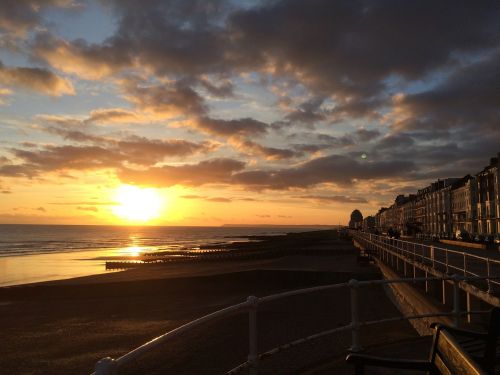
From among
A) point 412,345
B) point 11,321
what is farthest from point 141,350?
point 11,321

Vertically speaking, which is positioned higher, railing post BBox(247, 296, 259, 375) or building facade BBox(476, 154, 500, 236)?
building facade BBox(476, 154, 500, 236)

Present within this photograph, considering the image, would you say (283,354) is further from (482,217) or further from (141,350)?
(482,217)

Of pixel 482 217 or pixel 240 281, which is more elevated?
pixel 482 217

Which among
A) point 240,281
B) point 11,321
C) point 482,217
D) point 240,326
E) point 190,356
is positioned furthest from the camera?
point 482,217

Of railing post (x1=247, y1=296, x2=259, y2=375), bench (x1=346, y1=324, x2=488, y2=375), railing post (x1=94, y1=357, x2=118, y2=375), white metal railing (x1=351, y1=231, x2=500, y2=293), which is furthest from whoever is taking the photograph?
white metal railing (x1=351, y1=231, x2=500, y2=293)

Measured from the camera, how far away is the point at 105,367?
2.71m

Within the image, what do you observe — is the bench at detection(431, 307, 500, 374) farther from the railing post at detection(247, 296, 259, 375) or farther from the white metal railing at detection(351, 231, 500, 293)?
the white metal railing at detection(351, 231, 500, 293)

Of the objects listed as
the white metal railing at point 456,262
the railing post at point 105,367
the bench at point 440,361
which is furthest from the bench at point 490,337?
the white metal railing at point 456,262

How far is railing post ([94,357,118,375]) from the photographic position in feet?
8.80

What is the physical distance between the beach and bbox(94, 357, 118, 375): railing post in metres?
4.22

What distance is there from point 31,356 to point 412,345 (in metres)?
11.0

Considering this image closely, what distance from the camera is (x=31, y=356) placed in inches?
527

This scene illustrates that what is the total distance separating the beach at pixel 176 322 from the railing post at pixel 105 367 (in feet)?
13.8

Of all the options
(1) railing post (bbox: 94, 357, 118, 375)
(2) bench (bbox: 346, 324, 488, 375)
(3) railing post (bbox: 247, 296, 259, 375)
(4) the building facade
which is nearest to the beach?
(3) railing post (bbox: 247, 296, 259, 375)
